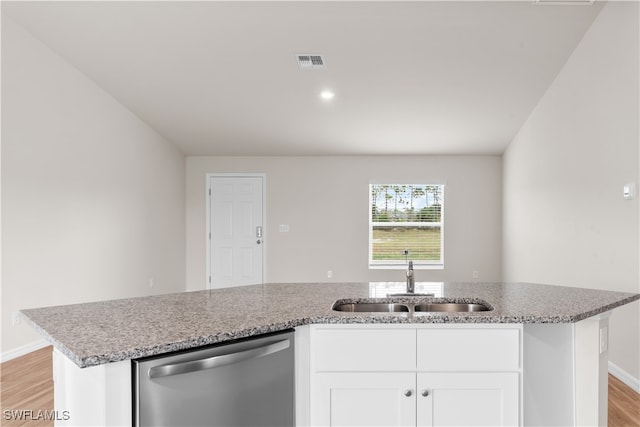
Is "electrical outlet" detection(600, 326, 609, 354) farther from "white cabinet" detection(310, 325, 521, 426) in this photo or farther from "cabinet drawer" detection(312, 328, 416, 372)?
"cabinet drawer" detection(312, 328, 416, 372)

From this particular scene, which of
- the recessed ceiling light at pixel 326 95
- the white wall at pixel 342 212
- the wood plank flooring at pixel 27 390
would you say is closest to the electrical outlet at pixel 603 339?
the wood plank flooring at pixel 27 390

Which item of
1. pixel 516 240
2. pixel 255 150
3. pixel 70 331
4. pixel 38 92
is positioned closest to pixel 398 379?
pixel 70 331

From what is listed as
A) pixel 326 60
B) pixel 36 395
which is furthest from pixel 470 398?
pixel 326 60

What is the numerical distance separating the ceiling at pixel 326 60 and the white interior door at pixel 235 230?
3.80 ft

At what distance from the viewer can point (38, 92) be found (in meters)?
3.95

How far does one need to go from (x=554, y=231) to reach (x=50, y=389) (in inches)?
189

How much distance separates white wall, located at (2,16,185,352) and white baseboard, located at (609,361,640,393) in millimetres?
4670

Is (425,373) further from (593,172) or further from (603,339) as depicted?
(593,172)

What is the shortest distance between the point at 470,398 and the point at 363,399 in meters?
0.39

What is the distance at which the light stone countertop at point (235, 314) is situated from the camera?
4.30 ft

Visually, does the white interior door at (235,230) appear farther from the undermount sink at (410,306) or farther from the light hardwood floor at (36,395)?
the undermount sink at (410,306)

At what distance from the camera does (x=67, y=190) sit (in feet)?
14.2

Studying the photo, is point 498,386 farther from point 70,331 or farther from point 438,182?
point 438,182

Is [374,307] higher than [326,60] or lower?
lower
